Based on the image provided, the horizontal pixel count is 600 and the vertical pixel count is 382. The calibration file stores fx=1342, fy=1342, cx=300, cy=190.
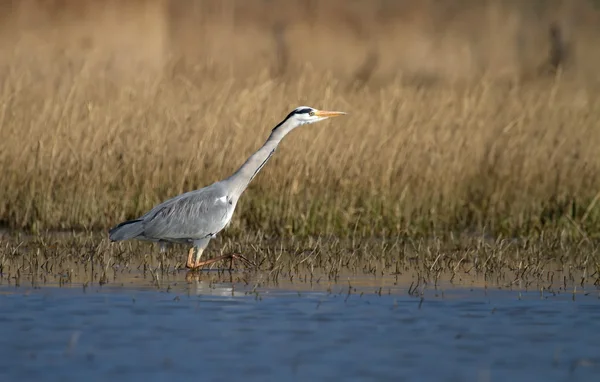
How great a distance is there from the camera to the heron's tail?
9.08 m

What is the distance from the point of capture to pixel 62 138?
11750 millimetres

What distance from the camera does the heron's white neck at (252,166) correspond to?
941 centimetres

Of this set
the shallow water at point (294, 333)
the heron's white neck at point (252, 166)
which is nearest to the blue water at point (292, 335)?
the shallow water at point (294, 333)

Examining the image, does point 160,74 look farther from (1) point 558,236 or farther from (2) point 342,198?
(1) point 558,236

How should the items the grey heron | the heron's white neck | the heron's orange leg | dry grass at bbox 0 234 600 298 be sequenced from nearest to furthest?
dry grass at bbox 0 234 600 298 < the heron's orange leg < the grey heron < the heron's white neck

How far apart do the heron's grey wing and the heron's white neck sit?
6.2 inches

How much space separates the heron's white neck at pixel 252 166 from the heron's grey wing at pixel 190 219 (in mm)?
157

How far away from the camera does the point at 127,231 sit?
29.9 feet

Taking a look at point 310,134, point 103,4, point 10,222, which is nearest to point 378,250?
point 310,134

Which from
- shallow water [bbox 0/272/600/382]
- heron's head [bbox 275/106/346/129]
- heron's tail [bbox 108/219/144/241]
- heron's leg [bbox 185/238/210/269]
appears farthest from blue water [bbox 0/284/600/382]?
heron's head [bbox 275/106/346/129]

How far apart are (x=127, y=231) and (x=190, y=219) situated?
43 centimetres

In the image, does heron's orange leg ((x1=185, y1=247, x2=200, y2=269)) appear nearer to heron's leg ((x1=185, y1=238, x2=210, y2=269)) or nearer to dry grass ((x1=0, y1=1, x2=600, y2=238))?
heron's leg ((x1=185, y1=238, x2=210, y2=269))

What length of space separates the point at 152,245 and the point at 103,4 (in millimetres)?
14464

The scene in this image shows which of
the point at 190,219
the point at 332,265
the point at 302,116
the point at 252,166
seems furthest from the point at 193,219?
the point at 302,116
